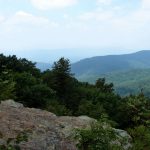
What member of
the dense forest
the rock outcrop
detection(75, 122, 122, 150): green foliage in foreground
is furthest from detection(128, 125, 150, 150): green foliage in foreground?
the dense forest

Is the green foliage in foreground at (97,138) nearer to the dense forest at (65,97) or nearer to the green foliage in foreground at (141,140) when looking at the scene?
the green foliage in foreground at (141,140)

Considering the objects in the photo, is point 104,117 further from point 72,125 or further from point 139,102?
point 139,102

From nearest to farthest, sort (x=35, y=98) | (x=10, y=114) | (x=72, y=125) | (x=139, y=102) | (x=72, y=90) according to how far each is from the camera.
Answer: (x=10, y=114)
(x=72, y=125)
(x=35, y=98)
(x=139, y=102)
(x=72, y=90)

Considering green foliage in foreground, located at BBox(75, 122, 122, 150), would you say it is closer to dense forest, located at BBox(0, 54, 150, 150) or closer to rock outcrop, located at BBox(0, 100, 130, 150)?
rock outcrop, located at BBox(0, 100, 130, 150)

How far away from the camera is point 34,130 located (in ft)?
60.1

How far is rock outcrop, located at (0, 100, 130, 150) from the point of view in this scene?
16.8 meters

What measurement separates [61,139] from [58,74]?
157ft

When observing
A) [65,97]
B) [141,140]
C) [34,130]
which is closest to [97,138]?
[34,130]

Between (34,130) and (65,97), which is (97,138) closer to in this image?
(34,130)

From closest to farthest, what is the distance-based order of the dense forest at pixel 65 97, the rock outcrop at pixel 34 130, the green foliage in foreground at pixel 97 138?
the green foliage in foreground at pixel 97 138, the rock outcrop at pixel 34 130, the dense forest at pixel 65 97

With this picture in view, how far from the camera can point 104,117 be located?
15.3 meters

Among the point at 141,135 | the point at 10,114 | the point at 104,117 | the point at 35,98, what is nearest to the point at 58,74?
the point at 35,98

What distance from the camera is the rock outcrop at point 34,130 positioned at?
16.8m

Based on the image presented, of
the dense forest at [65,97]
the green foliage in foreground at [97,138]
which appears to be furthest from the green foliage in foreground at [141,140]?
the dense forest at [65,97]
